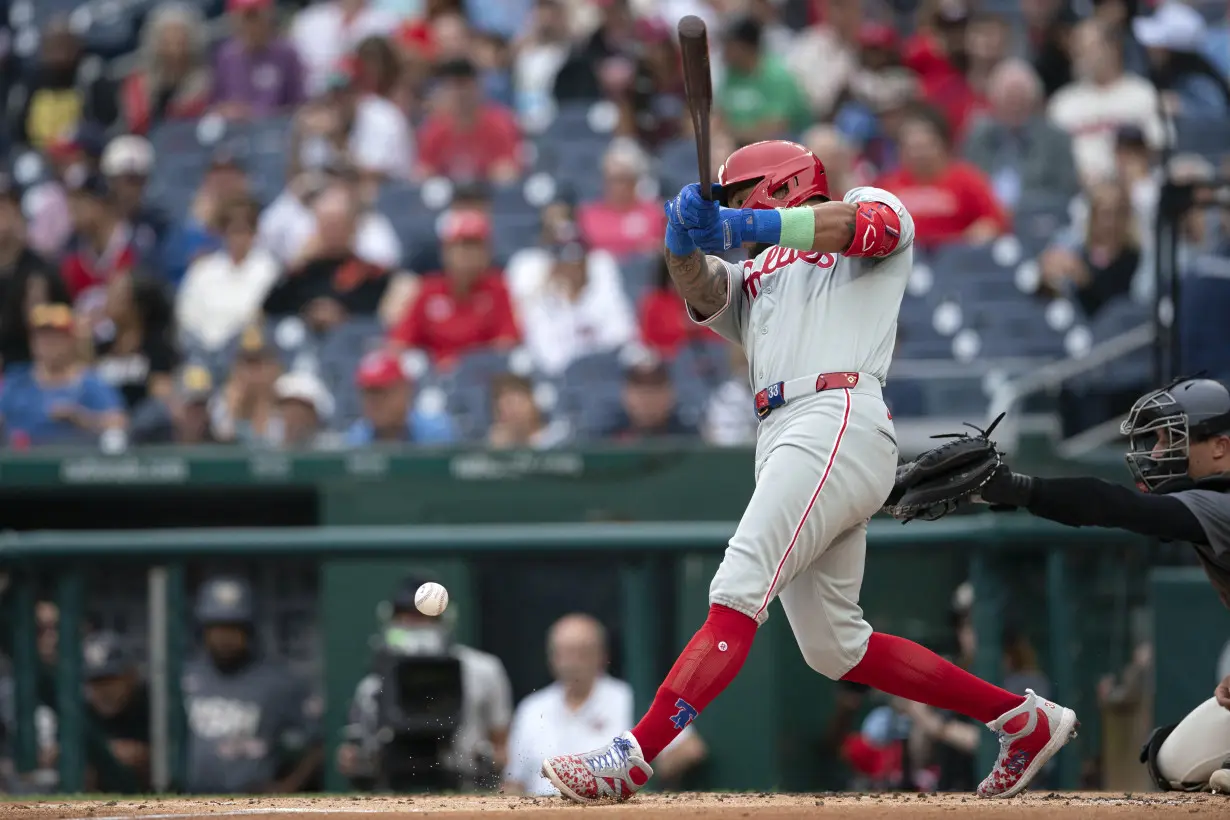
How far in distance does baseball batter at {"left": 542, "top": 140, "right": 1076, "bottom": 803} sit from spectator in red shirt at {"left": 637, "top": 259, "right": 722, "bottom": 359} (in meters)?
4.13

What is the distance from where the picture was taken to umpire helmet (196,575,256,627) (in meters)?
6.56

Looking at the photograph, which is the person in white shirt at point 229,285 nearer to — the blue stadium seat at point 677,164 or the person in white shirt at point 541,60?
the person in white shirt at point 541,60

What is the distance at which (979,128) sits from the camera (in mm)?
9703

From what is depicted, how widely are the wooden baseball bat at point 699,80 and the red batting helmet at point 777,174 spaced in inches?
12.5

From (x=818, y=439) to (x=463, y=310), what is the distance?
4968mm

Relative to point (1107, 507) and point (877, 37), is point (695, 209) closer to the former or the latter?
point (1107, 507)

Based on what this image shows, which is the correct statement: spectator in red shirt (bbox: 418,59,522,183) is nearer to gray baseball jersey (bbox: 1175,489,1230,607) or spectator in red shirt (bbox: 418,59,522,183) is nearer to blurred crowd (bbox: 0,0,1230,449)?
blurred crowd (bbox: 0,0,1230,449)

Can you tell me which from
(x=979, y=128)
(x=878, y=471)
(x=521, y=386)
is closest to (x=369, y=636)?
(x=521, y=386)

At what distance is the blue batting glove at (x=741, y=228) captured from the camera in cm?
393

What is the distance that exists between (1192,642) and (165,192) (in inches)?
275

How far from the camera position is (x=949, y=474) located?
4.14 metres

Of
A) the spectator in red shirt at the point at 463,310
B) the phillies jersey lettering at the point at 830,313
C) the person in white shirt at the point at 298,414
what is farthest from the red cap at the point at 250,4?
the phillies jersey lettering at the point at 830,313

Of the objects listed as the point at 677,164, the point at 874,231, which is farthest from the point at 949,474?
the point at 677,164

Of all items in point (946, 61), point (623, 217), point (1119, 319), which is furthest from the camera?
point (946, 61)
